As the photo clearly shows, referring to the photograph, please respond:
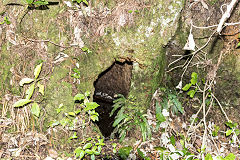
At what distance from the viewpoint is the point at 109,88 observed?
6199mm

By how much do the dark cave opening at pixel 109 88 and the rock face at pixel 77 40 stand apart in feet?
4.61

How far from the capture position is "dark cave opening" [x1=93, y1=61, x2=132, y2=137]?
17.4 ft

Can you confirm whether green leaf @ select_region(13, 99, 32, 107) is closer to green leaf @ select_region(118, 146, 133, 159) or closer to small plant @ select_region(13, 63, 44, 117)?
small plant @ select_region(13, 63, 44, 117)

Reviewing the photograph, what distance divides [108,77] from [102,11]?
2.87 metres

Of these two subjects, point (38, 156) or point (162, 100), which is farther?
point (162, 100)

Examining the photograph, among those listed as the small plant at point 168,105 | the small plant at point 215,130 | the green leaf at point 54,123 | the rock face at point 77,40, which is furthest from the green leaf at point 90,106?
the small plant at point 215,130

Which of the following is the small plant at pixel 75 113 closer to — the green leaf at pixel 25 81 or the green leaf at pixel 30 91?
the green leaf at pixel 30 91

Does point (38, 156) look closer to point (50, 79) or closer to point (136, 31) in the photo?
point (50, 79)

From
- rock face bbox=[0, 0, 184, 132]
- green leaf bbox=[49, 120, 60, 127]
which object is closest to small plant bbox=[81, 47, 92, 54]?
rock face bbox=[0, 0, 184, 132]

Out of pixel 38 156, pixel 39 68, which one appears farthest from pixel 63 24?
pixel 38 156

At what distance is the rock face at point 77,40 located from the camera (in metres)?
3.13

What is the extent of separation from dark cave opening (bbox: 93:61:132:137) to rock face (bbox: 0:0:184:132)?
4.61 feet

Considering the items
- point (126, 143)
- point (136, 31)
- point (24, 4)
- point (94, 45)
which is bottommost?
point (126, 143)

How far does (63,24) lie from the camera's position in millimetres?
3289
